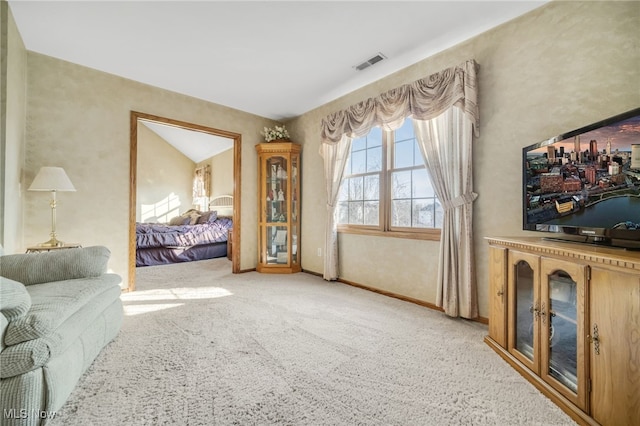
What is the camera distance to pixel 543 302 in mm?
1454

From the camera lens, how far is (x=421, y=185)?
2.88m

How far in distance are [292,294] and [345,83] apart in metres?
2.62

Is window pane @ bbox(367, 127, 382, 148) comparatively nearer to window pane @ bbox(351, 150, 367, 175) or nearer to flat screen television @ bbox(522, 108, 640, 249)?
window pane @ bbox(351, 150, 367, 175)

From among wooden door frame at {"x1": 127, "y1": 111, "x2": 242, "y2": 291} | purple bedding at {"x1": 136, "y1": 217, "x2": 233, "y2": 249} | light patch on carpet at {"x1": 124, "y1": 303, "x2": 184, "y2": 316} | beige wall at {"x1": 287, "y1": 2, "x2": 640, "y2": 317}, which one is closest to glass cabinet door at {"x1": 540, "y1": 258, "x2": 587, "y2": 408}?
beige wall at {"x1": 287, "y1": 2, "x2": 640, "y2": 317}

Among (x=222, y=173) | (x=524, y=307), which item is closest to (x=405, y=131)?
(x=524, y=307)

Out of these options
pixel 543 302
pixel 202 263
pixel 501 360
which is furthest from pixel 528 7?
pixel 202 263

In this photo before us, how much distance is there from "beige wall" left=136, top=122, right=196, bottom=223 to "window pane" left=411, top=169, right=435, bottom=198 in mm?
7238

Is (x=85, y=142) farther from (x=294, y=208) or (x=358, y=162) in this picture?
(x=358, y=162)

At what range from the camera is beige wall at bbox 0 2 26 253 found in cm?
208

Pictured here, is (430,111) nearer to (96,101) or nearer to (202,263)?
(96,101)

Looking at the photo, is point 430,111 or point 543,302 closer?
point 543,302

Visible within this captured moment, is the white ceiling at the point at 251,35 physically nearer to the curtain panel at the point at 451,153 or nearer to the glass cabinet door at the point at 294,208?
the curtain panel at the point at 451,153

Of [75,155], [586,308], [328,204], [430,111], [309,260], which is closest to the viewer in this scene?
[586,308]

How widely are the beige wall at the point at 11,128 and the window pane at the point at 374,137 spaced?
3368 millimetres
